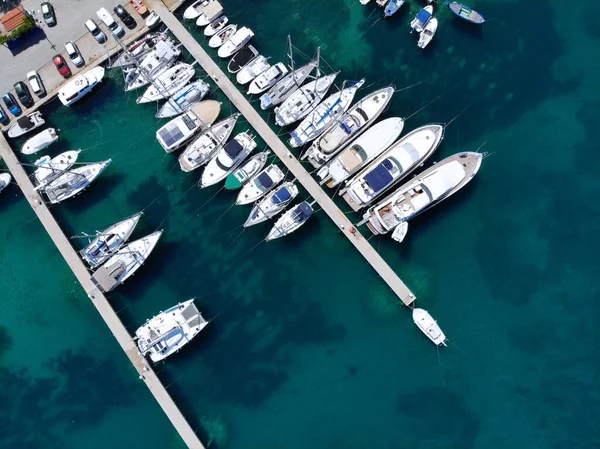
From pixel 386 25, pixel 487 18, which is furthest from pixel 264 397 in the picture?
pixel 487 18

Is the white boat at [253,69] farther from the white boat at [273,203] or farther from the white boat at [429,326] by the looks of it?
the white boat at [429,326]

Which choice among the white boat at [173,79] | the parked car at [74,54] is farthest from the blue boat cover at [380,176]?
the parked car at [74,54]

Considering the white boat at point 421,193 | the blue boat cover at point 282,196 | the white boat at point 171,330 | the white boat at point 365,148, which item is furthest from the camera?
the white boat at point 171,330

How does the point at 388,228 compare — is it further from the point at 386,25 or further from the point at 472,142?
the point at 386,25

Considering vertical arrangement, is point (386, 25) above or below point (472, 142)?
above

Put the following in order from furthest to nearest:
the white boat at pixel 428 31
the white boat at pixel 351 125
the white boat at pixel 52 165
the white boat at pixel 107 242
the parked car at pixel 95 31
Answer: the parked car at pixel 95 31 → the white boat at pixel 52 165 → the white boat at pixel 428 31 → the white boat at pixel 107 242 → the white boat at pixel 351 125

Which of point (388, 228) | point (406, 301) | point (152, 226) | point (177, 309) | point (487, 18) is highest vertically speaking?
point (152, 226)

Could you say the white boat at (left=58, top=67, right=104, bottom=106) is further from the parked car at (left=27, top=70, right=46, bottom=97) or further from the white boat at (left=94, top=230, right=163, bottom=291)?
the white boat at (left=94, top=230, right=163, bottom=291)
